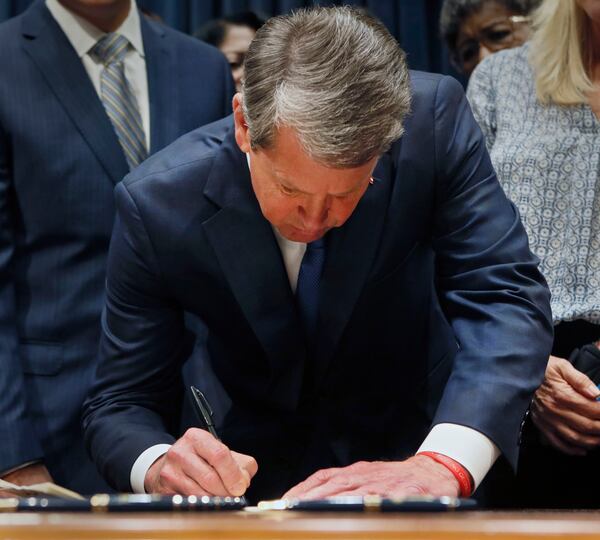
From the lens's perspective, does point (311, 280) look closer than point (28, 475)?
Yes

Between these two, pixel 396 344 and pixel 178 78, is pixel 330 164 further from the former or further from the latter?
pixel 178 78

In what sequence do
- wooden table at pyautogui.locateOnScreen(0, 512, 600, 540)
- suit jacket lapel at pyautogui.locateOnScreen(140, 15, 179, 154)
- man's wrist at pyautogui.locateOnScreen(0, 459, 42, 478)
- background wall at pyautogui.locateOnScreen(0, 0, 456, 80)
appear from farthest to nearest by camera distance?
1. background wall at pyautogui.locateOnScreen(0, 0, 456, 80)
2. suit jacket lapel at pyautogui.locateOnScreen(140, 15, 179, 154)
3. man's wrist at pyautogui.locateOnScreen(0, 459, 42, 478)
4. wooden table at pyautogui.locateOnScreen(0, 512, 600, 540)

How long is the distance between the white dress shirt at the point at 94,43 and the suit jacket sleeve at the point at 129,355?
1.90ft

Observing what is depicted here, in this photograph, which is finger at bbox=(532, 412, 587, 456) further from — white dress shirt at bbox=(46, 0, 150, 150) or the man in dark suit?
white dress shirt at bbox=(46, 0, 150, 150)

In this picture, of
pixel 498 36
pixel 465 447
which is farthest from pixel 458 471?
pixel 498 36

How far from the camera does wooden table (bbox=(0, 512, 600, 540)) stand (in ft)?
3.62

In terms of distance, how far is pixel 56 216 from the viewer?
233 centimetres

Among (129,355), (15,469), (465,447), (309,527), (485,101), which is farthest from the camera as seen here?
(485,101)

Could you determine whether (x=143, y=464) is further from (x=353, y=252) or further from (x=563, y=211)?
(x=563, y=211)

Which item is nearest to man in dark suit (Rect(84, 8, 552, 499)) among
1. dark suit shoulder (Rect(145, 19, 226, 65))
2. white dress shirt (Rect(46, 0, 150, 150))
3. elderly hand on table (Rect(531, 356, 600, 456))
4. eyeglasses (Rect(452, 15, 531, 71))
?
elderly hand on table (Rect(531, 356, 600, 456))

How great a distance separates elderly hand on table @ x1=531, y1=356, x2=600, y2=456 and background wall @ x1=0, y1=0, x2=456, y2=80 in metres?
1.90

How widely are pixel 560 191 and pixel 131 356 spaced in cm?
90

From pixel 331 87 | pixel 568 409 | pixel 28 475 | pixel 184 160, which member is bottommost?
pixel 28 475

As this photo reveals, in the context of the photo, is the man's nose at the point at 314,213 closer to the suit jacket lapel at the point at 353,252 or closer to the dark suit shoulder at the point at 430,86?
the suit jacket lapel at the point at 353,252
